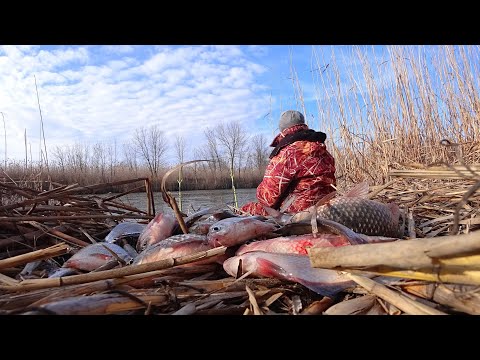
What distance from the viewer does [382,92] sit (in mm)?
6148

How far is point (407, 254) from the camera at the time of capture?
875mm

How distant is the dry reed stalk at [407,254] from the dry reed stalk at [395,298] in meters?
0.26

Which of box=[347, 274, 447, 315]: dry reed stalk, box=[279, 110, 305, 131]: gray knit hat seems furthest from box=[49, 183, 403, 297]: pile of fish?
box=[279, 110, 305, 131]: gray knit hat

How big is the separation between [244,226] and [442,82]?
16.4ft

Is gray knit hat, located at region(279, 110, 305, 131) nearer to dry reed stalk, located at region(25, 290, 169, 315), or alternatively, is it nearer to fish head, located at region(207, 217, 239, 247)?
fish head, located at region(207, 217, 239, 247)

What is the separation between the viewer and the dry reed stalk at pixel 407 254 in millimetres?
838

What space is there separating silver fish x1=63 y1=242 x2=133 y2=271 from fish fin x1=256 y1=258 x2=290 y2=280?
74 cm

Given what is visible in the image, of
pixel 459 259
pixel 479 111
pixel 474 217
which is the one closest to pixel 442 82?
pixel 479 111

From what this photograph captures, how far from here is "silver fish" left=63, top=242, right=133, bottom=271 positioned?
1925 mm

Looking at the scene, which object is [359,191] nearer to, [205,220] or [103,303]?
[205,220]

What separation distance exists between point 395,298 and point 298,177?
3.24 meters

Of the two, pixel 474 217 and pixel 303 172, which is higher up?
pixel 303 172

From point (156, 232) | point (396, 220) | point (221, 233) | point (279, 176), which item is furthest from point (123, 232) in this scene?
point (279, 176)
